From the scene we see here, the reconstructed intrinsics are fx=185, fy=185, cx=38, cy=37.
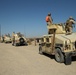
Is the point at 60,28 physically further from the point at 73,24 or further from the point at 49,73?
the point at 49,73

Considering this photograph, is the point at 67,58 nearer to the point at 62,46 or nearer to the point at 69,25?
the point at 62,46

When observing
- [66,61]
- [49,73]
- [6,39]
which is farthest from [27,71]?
[6,39]

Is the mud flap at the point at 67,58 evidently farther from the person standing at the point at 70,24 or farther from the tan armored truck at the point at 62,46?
the person standing at the point at 70,24

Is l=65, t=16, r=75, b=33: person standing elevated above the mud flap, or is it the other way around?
l=65, t=16, r=75, b=33: person standing

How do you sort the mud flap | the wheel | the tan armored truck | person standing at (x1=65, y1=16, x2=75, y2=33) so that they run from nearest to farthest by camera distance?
the mud flap → the tan armored truck → the wheel → person standing at (x1=65, y1=16, x2=75, y2=33)

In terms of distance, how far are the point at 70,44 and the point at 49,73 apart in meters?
3.45

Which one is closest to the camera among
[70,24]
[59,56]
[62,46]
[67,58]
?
[67,58]

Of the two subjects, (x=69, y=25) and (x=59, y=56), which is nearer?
(x=59, y=56)

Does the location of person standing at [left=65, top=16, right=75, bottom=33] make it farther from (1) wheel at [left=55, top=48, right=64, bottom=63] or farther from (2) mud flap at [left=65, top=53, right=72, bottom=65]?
(2) mud flap at [left=65, top=53, right=72, bottom=65]

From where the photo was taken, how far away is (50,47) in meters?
13.9

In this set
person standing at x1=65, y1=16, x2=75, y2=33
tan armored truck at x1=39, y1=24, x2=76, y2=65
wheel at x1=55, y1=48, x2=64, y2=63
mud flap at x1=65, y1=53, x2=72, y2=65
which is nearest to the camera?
mud flap at x1=65, y1=53, x2=72, y2=65

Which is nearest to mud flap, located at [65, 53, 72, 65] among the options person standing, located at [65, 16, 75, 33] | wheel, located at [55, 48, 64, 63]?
wheel, located at [55, 48, 64, 63]

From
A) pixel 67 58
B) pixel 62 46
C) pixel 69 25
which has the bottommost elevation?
pixel 67 58

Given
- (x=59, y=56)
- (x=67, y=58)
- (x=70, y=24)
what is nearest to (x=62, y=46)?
(x=59, y=56)
